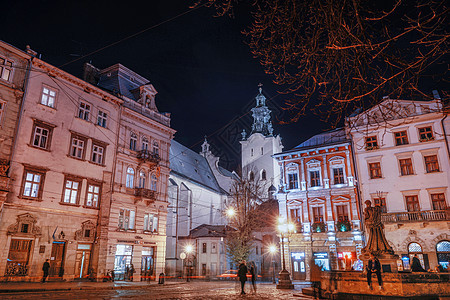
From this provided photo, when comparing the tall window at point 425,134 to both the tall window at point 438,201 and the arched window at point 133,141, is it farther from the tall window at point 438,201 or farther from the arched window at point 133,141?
the arched window at point 133,141

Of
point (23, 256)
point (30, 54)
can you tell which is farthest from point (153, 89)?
point (23, 256)

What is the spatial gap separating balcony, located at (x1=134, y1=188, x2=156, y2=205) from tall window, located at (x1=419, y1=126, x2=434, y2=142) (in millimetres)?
25070

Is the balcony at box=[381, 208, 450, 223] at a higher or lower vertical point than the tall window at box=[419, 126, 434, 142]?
lower

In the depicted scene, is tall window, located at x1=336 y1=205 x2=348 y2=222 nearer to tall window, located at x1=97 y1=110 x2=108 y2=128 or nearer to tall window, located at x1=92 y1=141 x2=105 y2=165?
tall window, located at x1=92 y1=141 x2=105 y2=165

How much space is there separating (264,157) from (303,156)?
26.3 meters

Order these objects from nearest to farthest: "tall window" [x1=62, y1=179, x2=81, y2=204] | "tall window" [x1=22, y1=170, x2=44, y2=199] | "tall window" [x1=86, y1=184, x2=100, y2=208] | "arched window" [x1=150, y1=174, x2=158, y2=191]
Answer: "tall window" [x1=22, y1=170, x2=44, y2=199]
"tall window" [x1=62, y1=179, x2=81, y2=204]
"tall window" [x1=86, y1=184, x2=100, y2=208]
"arched window" [x1=150, y1=174, x2=158, y2=191]

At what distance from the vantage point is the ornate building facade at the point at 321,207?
3117cm

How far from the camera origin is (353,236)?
101ft

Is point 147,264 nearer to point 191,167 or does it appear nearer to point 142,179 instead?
point 142,179

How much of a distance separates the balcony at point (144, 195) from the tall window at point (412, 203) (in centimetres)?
2291

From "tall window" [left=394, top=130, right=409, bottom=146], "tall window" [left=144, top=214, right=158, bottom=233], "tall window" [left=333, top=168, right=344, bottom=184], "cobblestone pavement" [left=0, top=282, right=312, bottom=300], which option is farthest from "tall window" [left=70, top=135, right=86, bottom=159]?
"tall window" [left=394, top=130, right=409, bottom=146]

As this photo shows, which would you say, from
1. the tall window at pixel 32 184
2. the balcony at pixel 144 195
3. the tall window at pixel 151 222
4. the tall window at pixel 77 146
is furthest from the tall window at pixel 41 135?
the tall window at pixel 151 222

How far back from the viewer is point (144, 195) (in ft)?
97.5

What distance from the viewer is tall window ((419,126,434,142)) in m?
28.7
